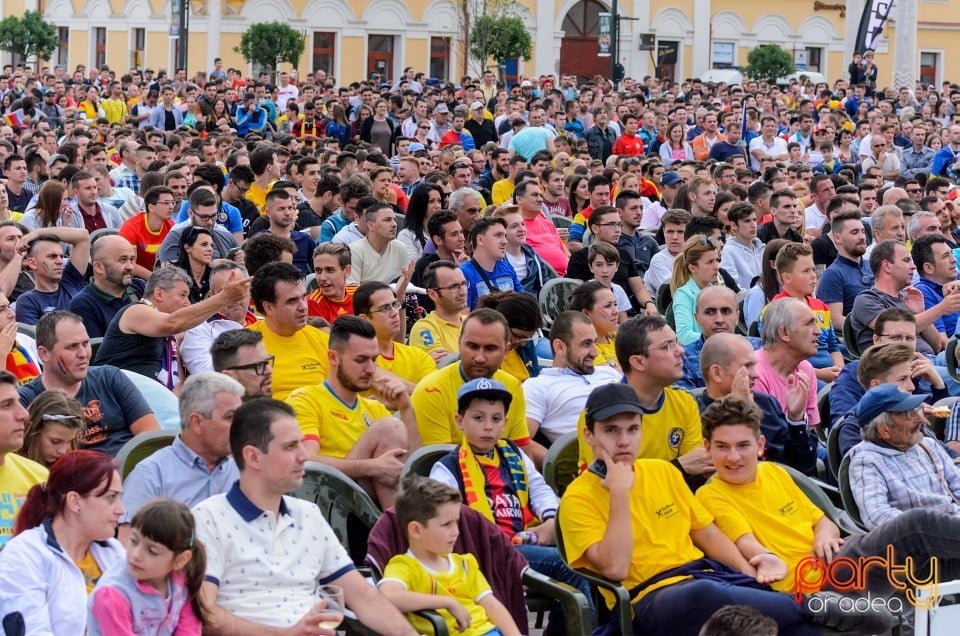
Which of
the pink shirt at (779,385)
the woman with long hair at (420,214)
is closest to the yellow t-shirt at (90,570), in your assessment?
the pink shirt at (779,385)

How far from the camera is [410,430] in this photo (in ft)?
22.3

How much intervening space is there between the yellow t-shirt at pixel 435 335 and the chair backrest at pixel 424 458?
241 centimetres

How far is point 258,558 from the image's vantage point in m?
5.09

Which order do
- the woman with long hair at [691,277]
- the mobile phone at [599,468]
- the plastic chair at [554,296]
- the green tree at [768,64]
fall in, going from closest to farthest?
the mobile phone at [599,468] → the woman with long hair at [691,277] → the plastic chair at [554,296] → the green tree at [768,64]

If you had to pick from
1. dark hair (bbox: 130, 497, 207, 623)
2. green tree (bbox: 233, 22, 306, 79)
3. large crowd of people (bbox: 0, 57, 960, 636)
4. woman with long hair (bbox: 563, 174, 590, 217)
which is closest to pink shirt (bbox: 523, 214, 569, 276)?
large crowd of people (bbox: 0, 57, 960, 636)

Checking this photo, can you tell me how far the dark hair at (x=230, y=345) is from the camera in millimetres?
6617

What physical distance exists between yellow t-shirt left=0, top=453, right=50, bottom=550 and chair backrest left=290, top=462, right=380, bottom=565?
1051 millimetres

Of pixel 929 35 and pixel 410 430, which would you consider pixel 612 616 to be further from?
pixel 929 35

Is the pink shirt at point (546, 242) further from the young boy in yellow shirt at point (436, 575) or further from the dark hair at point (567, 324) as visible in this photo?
the young boy in yellow shirt at point (436, 575)

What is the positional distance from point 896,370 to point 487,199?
1053 cm

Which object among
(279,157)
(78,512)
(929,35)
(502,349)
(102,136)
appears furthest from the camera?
(929,35)

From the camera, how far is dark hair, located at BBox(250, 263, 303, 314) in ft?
25.4

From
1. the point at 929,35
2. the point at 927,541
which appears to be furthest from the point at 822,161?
the point at 929,35

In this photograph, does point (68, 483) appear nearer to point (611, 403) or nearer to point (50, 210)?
point (611, 403)
